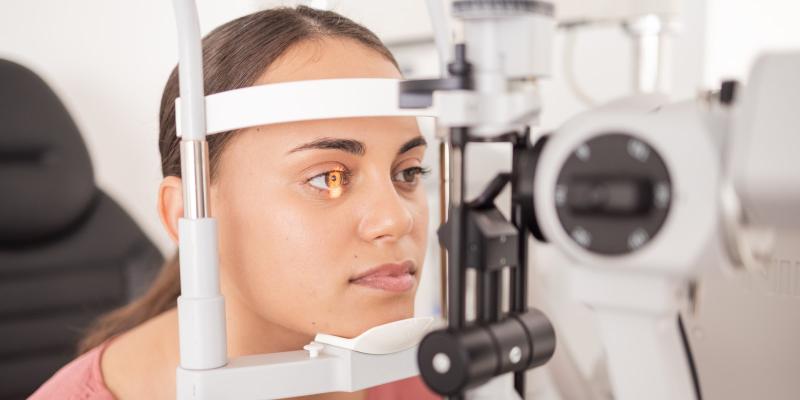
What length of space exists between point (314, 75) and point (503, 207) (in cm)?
40

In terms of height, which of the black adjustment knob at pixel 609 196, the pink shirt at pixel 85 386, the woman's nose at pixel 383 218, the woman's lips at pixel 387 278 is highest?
the black adjustment knob at pixel 609 196

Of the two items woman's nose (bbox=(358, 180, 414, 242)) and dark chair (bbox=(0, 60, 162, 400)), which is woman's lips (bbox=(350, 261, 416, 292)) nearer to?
woman's nose (bbox=(358, 180, 414, 242))

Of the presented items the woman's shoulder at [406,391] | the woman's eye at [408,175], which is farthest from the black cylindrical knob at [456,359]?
the woman's shoulder at [406,391]

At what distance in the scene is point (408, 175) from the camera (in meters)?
0.75

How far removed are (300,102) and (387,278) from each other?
0.56 feet

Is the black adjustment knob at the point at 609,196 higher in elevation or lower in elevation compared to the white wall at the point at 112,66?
lower

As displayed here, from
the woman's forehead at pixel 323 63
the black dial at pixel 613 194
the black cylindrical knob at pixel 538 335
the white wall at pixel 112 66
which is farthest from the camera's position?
the white wall at pixel 112 66

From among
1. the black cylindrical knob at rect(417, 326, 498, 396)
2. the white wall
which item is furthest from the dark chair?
the black cylindrical knob at rect(417, 326, 498, 396)

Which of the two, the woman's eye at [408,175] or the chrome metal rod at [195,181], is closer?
the chrome metal rod at [195,181]

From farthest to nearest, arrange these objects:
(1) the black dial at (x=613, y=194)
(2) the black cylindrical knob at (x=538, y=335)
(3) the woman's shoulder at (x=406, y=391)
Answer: (3) the woman's shoulder at (x=406, y=391) → (2) the black cylindrical knob at (x=538, y=335) → (1) the black dial at (x=613, y=194)

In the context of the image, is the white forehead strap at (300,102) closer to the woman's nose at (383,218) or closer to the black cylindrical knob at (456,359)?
the woman's nose at (383,218)

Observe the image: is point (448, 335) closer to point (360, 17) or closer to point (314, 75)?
point (314, 75)

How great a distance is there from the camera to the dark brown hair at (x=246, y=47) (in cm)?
73

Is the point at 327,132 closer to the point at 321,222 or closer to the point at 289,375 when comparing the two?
the point at 321,222
